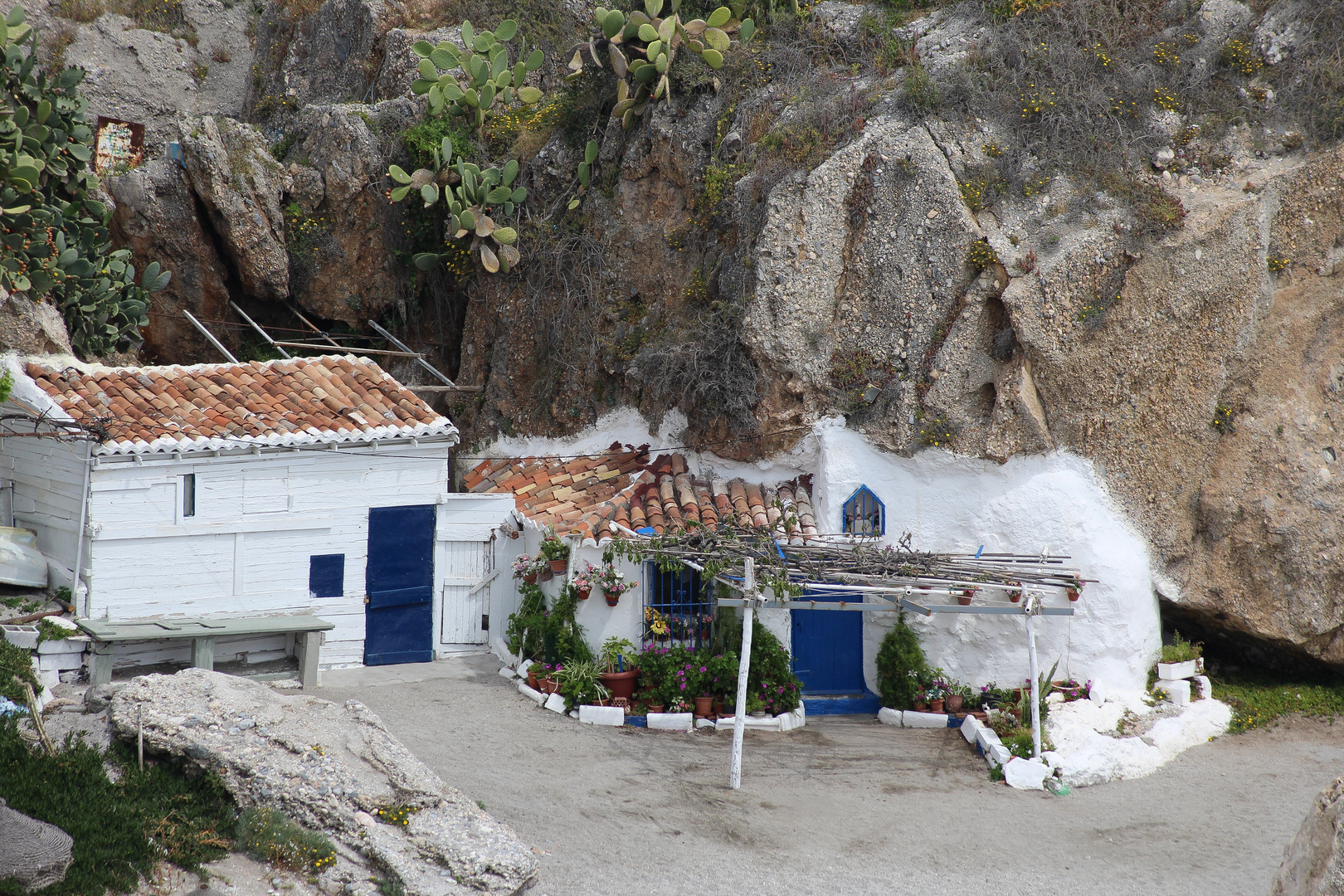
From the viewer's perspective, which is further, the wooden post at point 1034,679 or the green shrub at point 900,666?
the green shrub at point 900,666

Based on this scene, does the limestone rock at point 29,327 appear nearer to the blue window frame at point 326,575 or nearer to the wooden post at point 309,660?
the blue window frame at point 326,575

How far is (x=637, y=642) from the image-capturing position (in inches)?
500

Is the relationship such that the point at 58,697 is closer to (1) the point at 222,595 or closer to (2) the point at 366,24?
(1) the point at 222,595

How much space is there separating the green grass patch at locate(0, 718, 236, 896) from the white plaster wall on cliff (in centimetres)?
825

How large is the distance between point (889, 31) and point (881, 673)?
32.9ft

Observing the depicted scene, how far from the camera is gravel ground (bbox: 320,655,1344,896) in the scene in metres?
8.74

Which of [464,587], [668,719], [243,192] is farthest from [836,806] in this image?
[243,192]

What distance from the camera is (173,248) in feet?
55.5

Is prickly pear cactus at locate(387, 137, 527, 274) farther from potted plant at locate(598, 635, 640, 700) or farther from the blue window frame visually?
potted plant at locate(598, 635, 640, 700)

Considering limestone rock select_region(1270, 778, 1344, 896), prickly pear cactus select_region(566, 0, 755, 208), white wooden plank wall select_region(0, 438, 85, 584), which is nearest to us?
limestone rock select_region(1270, 778, 1344, 896)

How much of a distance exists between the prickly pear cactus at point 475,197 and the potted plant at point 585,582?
19.2ft

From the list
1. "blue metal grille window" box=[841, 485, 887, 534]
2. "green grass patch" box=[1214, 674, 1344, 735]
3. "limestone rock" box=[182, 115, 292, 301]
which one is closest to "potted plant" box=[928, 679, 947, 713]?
"blue metal grille window" box=[841, 485, 887, 534]

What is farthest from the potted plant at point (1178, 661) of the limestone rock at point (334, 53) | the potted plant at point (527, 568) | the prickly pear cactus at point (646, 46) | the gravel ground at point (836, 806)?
the limestone rock at point (334, 53)

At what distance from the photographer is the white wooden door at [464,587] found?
14242 millimetres
